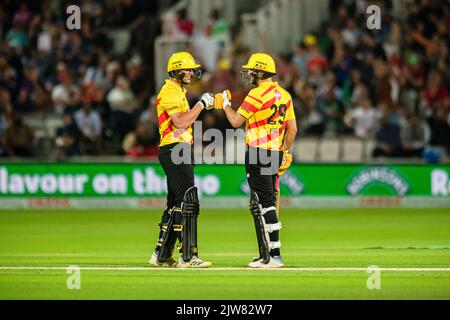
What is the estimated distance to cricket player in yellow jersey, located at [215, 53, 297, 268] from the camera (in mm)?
13016

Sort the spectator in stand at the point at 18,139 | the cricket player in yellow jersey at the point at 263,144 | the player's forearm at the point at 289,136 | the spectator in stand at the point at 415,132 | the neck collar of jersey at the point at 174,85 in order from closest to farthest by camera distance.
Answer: the cricket player in yellow jersey at the point at 263,144 < the neck collar of jersey at the point at 174,85 < the player's forearm at the point at 289,136 < the spectator in stand at the point at 415,132 < the spectator in stand at the point at 18,139

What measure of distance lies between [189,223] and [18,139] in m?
12.3

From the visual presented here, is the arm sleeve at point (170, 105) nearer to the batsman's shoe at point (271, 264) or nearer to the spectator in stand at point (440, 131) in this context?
the batsman's shoe at point (271, 264)

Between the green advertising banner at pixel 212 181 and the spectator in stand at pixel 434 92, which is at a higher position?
the spectator in stand at pixel 434 92

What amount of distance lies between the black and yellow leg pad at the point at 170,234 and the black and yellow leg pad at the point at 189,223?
10 cm

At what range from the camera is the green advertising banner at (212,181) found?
22.4 meters

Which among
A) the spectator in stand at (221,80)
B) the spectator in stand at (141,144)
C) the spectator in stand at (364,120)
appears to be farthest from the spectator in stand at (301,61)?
the spectator in stand at (141,144)

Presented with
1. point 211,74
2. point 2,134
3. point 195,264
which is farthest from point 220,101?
point 2,134

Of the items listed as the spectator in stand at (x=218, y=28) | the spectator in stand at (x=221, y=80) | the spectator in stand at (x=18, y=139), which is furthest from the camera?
the spectator in stand at (x=218, y=28)

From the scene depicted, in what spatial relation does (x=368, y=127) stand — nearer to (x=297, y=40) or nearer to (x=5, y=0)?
(x=297, y=40)

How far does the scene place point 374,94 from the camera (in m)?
25.0

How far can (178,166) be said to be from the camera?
1313 centimetres

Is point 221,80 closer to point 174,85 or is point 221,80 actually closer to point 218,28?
point 218,28

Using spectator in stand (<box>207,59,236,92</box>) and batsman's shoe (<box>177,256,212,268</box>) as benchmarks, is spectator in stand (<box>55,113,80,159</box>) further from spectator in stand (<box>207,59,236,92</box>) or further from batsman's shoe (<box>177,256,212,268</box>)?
batsman's shoe (<box>177,256,212,268</box>)
